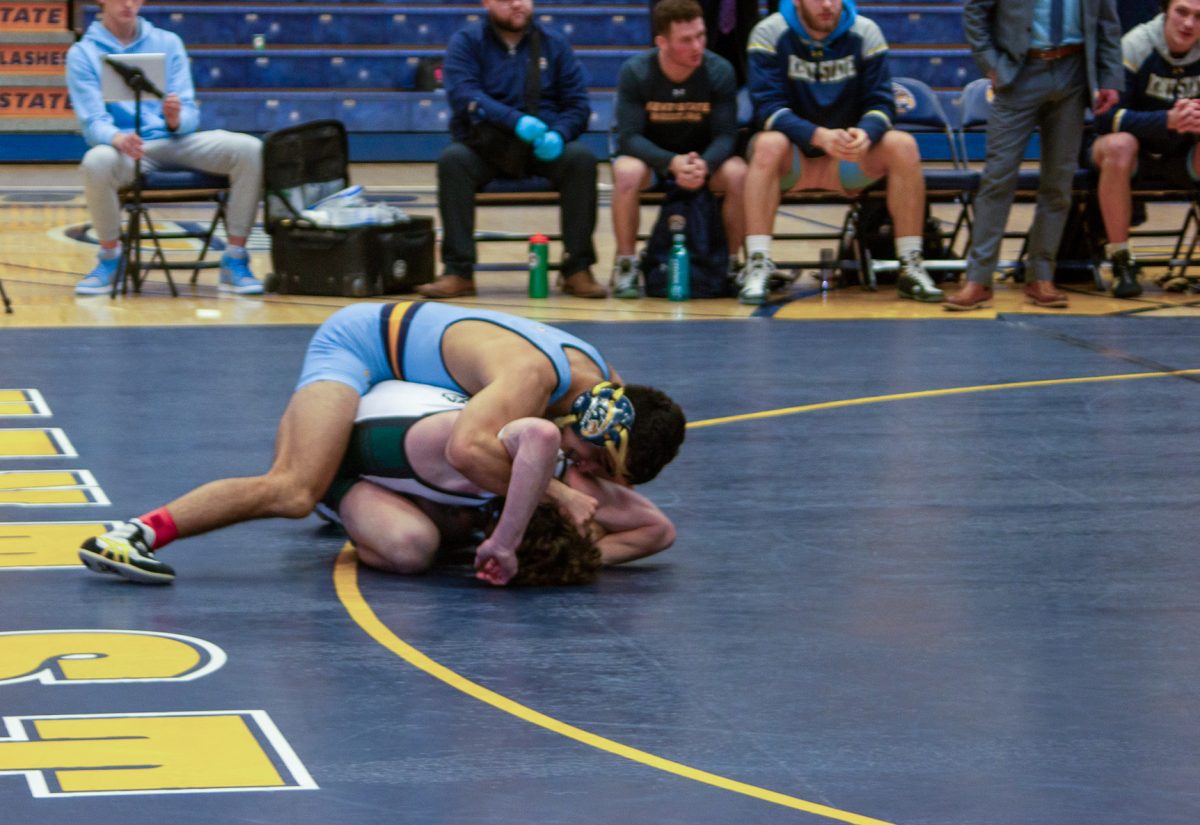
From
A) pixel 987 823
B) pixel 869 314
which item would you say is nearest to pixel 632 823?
pixel 987 823

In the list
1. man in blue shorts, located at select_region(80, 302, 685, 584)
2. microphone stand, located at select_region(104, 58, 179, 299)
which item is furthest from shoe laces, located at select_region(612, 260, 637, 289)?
man in blue shorts, located at select_region(80, 302, 685, 584)

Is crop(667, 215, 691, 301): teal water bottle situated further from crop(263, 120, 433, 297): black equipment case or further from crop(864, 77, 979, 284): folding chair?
crop(263, 120, 433, 297): black equipment case

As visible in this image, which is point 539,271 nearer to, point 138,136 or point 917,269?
point 917,269

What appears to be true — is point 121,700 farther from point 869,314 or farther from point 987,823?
point 869,314

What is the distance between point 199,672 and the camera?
12.9ft

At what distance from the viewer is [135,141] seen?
9477 millimetres

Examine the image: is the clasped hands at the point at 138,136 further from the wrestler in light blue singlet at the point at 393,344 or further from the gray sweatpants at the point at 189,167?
the wrestler in light blue singlet at the point at 393,344

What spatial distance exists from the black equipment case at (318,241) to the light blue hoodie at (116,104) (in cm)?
51

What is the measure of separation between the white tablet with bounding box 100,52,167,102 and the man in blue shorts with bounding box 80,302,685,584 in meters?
4.88

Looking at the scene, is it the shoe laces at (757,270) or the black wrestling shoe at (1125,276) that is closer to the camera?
the shoe laces at (757,270)

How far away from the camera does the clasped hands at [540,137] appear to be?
31.5 feet

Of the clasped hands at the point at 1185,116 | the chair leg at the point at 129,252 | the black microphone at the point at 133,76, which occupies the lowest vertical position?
the chair leg at the point at 129,252

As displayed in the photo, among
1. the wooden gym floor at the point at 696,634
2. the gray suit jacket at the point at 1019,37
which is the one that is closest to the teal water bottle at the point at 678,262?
the gray suit jacket at the point at 1019,37

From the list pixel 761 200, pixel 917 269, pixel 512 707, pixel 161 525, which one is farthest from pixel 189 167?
pixel 512 707
